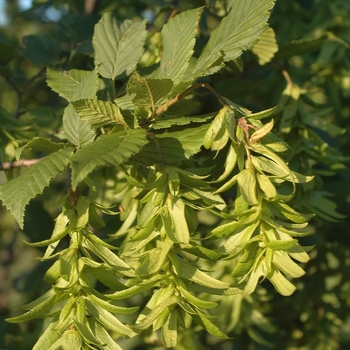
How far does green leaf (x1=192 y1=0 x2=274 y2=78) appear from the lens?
3.02 ft

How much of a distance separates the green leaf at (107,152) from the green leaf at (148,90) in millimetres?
77

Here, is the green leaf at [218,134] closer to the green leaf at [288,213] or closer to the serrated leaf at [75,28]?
the green leaf at [288,213]

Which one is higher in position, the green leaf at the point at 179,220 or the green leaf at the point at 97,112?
the green leaf at the point at 97,112

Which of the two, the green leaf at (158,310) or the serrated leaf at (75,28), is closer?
the green leaf at (158,310)

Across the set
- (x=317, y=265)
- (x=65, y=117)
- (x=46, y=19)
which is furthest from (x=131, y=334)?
(x=46, y=19)

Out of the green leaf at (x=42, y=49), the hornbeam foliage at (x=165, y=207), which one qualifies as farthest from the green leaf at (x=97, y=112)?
the green leaf at (x=42, y=49)

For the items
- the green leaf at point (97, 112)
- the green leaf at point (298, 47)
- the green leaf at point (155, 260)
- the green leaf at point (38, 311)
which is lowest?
the green leaf at point (298, 47)

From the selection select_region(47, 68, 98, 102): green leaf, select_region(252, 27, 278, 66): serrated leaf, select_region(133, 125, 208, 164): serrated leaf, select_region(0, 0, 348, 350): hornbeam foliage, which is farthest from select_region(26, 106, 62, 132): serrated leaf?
select_region(252, 27, 278, 66): serrated leaf

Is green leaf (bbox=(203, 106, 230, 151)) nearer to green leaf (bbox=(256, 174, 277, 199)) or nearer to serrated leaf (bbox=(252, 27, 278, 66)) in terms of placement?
green leaf (bbox=(256, 174, 277, 199))

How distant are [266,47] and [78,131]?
0.59 meters

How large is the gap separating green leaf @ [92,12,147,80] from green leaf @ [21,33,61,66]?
0.83 ft

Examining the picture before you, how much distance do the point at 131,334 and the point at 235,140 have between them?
0.33 metres

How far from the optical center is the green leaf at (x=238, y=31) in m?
0.92

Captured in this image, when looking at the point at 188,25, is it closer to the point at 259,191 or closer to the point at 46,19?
the point at 259,191
